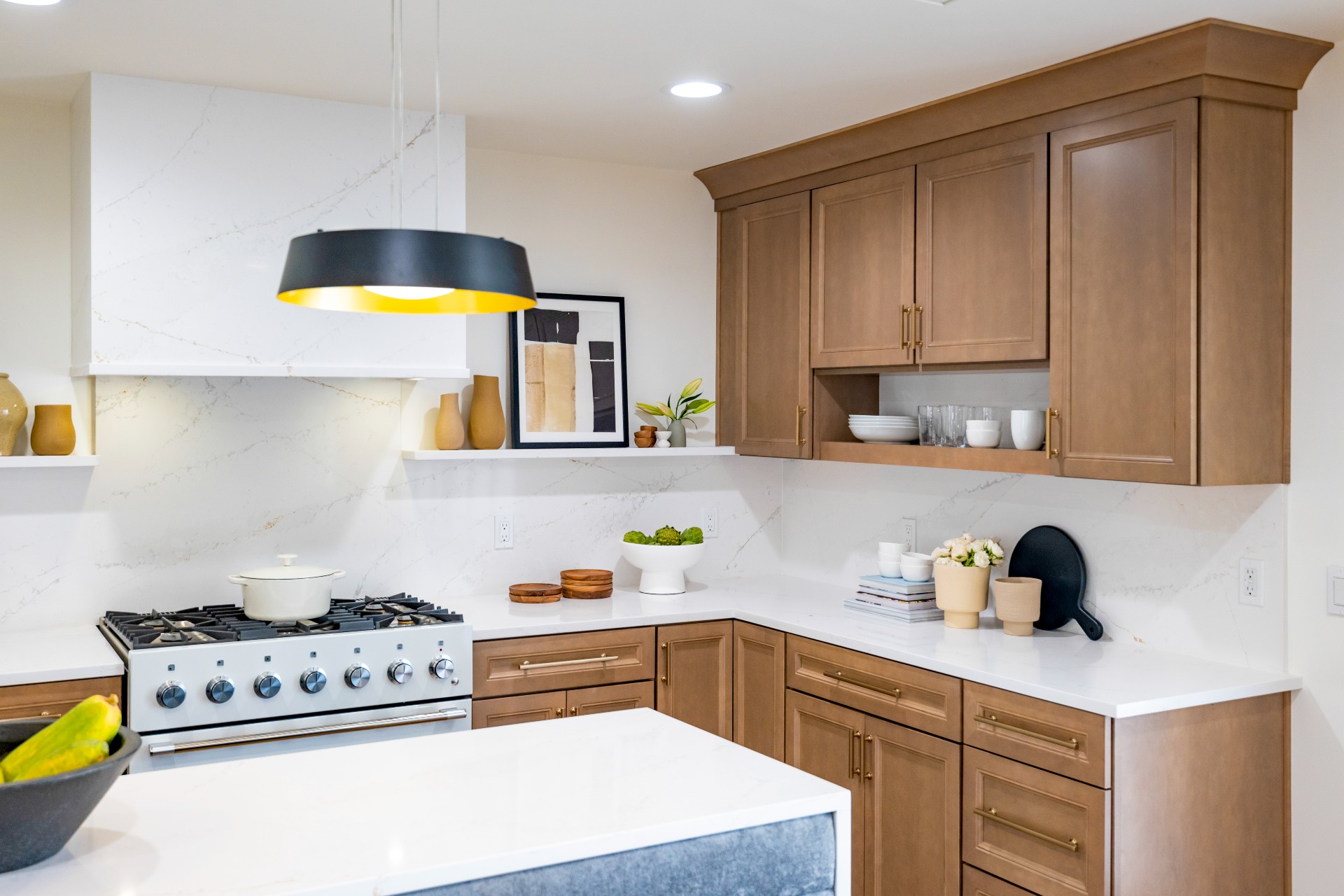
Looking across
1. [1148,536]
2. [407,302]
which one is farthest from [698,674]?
[407,302]

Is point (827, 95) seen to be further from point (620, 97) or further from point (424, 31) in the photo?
point (424, 31)

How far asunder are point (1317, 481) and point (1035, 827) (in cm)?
108

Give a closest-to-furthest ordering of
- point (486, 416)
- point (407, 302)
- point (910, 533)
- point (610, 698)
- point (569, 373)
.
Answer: point (407, 302), point (610, 698), point (486, 416), point (910, 533), point (569, 373)

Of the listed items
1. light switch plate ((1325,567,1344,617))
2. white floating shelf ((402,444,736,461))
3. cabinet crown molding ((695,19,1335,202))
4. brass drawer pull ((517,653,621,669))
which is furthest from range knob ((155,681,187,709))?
light switch plate ((1325,567,1344,617))

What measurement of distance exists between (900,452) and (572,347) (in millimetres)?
1259

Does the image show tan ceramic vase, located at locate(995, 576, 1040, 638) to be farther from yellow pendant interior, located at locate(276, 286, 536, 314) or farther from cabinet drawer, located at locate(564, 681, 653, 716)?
yellow pendant interior, located at locate(276, 286, 536, 314)

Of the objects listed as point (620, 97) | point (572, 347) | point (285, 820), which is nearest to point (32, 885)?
point (285, 820)

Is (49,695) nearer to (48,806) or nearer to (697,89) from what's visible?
(48,806)

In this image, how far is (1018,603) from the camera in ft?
10.5

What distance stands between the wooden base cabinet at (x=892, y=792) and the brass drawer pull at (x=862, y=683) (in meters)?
0.08

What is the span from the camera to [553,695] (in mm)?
3447

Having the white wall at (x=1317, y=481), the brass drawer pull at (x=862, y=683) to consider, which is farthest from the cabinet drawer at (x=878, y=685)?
the white wall at (x=1317, y=481)

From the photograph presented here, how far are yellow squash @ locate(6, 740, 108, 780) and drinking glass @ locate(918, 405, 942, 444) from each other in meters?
2.59

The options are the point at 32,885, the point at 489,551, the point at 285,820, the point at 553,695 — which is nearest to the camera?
the point at 32,885
